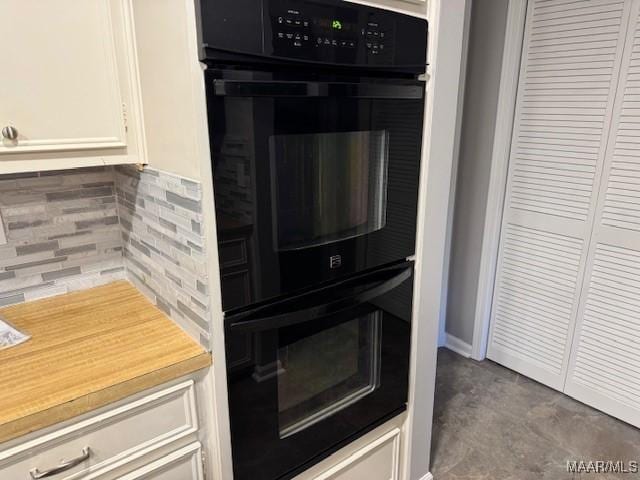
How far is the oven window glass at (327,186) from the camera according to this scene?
985 millimetres

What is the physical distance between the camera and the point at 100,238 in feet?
4.75

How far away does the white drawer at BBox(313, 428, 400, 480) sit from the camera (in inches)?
54.2

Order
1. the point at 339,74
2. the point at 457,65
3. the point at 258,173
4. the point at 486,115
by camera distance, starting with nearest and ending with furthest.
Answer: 1. the point at 258,173
2. the point at 339,74
3. the point at 457,65
4. the point at 486,115

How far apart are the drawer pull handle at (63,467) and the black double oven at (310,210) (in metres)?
0.30

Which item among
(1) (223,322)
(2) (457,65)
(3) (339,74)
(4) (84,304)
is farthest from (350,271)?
(4) (84,304)

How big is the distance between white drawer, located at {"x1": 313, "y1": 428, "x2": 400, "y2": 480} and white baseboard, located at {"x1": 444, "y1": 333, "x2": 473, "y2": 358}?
4.10 feet

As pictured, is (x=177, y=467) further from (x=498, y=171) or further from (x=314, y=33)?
(x=498, y=171)

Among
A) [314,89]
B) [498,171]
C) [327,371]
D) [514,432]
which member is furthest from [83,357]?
[498,171]

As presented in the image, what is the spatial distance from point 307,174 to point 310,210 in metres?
0.09

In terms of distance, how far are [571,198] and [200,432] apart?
1.91 metres

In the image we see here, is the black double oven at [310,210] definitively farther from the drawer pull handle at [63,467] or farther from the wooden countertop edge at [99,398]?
Result: the drawer pull handle at [63,467]

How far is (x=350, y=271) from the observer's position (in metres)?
1.19

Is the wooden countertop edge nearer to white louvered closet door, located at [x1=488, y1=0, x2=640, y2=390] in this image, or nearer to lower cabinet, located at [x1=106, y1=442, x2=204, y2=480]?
lower cabinet, located at [x1=106, y1=442, x2=204, y2=480]

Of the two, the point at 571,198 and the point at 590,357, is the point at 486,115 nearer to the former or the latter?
the point at 571,198
